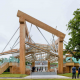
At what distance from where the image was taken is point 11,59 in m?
36.5

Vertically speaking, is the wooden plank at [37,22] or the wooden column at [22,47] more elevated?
the wooden plank at [37,22]

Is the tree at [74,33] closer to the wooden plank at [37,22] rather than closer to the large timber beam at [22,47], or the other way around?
the wooden plank at [37,22]

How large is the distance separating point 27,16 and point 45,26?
4251 mm

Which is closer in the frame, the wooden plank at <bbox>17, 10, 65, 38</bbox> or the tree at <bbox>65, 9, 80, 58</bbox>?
the tree at <bbox>65, 9, 80, 58</bbox>

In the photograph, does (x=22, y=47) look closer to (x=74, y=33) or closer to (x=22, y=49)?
(x=22, y=49)

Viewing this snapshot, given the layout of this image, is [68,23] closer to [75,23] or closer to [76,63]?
[75,23]

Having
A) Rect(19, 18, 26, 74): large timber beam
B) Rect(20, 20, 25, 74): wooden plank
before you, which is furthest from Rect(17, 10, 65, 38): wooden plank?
Rect(20, 20, 25, 74): wooden plank

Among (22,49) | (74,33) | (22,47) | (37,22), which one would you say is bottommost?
(22,49)

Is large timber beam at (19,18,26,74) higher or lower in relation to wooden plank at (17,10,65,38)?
lower

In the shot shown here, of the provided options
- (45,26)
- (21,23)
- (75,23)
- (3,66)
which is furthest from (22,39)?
(75,23)

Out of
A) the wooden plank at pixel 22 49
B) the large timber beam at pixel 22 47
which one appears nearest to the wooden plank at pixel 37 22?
the large timber beam at pixel 22 47

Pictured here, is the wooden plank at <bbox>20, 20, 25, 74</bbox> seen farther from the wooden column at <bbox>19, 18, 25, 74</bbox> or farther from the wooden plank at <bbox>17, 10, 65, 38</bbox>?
the wooden plank at <bbox>17, 10, 65, 38</bbox>

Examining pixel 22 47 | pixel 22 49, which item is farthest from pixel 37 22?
pixel 22 49

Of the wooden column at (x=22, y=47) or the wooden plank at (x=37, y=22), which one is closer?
the wooden column at (x=22, y=47)
